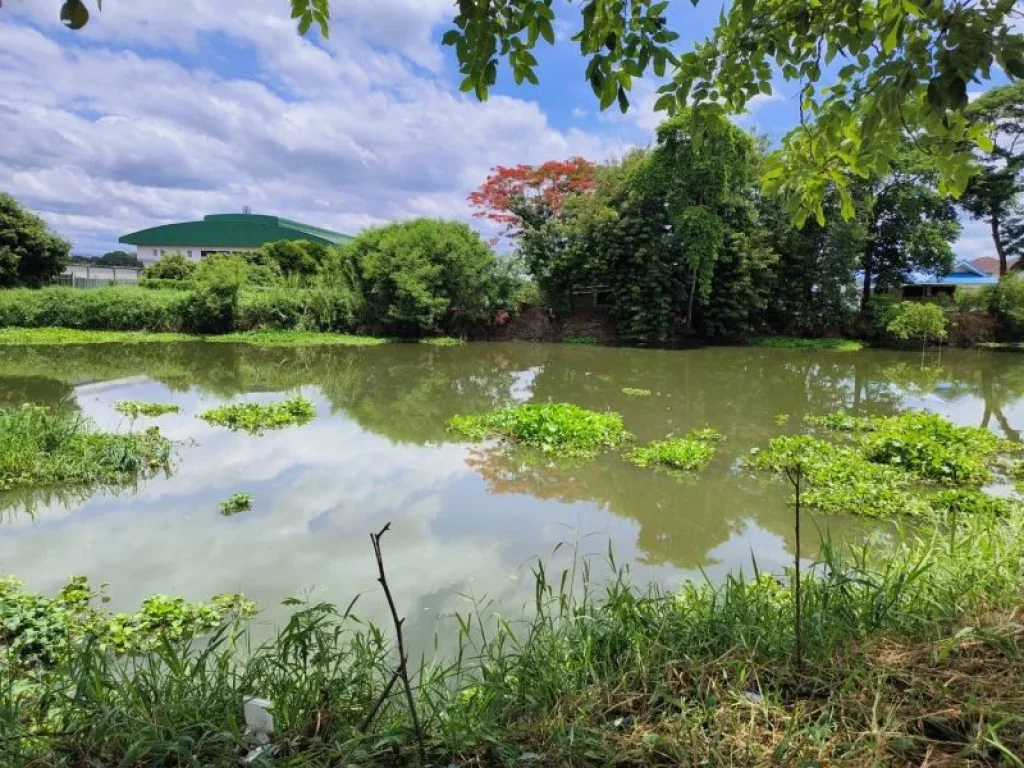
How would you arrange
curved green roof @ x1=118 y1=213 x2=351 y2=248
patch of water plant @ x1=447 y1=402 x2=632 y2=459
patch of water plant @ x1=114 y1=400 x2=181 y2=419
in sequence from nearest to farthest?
patch of water plant @ x1=447 y1=402 x2=632 y2=459
patch of water plant @ x1=114 y1=400 x2=181 y2=419
curved green roof @ x1=118 y1=213 x2=351 y2=248

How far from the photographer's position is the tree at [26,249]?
59.4ft

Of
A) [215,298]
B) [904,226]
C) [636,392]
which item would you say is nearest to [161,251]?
[215,298]

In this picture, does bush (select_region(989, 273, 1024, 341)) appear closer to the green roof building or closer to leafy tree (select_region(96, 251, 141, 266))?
the green roof building

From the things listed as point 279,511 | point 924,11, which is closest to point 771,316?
point 279,511

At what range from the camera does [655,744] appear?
156 centimetres

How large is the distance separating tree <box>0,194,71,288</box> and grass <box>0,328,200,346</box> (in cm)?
301

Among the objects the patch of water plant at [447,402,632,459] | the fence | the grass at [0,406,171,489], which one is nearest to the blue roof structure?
the patch of water plant at [447,402,632,459]

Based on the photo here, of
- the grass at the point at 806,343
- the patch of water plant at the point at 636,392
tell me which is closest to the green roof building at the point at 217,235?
the grass at the point at 806,343

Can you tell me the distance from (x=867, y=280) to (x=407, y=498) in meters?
19.8

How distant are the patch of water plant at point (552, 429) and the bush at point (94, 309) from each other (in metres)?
13.9

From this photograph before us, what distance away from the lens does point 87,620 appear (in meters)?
3.21

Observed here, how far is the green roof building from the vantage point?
38.1 meters

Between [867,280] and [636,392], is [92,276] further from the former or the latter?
[867,280]

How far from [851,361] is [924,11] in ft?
53.1
